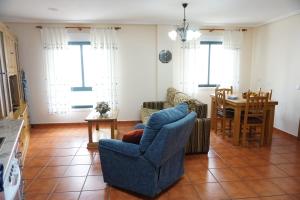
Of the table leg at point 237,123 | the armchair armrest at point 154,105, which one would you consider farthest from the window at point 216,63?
the table leg at point 237,123

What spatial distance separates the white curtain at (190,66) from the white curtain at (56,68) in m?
2.70

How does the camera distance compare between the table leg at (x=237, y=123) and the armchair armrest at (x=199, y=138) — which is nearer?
the armchair armrest at (x=199, y=138)

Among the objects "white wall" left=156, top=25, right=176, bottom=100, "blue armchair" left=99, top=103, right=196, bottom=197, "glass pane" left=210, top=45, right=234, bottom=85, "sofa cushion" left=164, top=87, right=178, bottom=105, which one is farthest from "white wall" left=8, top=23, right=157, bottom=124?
"blue armchair" left=99, top=103, right=196, bottom=197

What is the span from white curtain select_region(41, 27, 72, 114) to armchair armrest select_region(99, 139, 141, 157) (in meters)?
3.02

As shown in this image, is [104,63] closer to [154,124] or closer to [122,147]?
[122,147]

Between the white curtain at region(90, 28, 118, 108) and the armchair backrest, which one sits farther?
the white curtain at region(90, 28, 118, 108)

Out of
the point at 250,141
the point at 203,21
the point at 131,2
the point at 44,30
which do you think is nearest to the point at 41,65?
the point at 44,30

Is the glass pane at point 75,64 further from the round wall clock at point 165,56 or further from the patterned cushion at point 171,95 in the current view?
the patterned cushion at point 171,95

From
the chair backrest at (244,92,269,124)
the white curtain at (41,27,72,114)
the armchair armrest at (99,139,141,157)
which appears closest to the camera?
the armchair armrest at (99,139,141,157)

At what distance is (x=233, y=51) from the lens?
5.33 m

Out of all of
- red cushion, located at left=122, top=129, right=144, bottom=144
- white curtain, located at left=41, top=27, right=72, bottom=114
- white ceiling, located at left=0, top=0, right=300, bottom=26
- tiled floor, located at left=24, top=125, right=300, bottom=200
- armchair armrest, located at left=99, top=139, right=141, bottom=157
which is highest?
white ceiling, located at left=0, top=0, right=300, bottom=26

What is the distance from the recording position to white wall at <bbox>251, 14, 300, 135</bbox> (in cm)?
421

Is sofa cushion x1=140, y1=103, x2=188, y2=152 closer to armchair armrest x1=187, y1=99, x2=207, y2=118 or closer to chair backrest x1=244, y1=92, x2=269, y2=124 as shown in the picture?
armchair armrest x1=187, y1=99, x2=207, y2=118

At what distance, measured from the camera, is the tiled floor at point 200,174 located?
2475 millimetres
